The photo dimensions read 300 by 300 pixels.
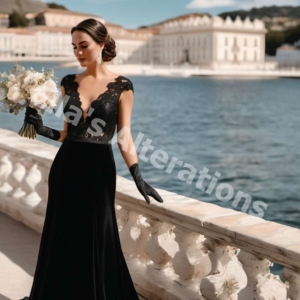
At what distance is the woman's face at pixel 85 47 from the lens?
2245 millimetres

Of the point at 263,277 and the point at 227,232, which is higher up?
the point at 227,232

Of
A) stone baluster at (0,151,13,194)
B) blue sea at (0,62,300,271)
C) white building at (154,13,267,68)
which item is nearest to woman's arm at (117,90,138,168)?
stone baluster at (0,151,13,194)

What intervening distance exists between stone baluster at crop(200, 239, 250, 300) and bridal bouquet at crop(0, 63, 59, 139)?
86cm

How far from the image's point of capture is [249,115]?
44219 millimetres

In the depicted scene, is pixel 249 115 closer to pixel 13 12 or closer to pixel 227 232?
pixel 227 232

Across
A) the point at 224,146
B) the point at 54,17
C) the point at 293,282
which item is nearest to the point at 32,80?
the point at 293,282

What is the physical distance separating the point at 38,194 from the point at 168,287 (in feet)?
5.40

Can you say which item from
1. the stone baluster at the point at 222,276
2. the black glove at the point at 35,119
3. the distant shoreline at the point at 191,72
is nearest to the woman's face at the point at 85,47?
the black glove at the point at 35,119

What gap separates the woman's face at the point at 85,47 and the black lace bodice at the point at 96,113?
108 mm

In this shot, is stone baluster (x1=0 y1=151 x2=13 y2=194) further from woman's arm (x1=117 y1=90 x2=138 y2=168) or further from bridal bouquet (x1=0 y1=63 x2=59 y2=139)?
woman's arm (x1=117 y1=90 x2=138 y2=168)

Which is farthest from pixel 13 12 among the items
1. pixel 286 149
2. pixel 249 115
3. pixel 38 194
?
pixel 38 194

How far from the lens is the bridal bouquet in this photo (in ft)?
7.58

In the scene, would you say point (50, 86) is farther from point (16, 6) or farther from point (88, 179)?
point (16, 6)

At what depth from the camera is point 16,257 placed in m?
3.39
